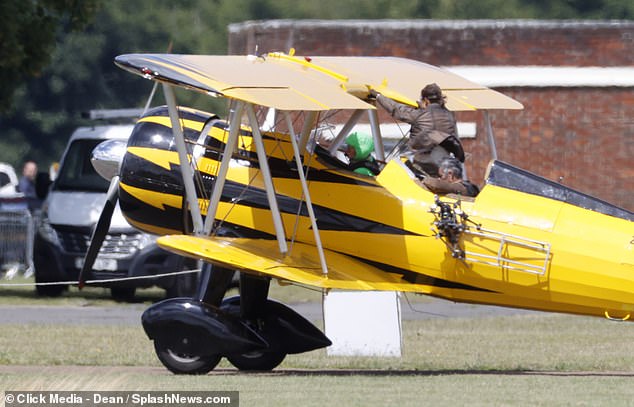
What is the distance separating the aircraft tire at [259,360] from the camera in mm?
12188

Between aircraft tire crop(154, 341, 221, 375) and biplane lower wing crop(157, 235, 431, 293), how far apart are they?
0.97 metres

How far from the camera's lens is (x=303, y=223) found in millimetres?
11594

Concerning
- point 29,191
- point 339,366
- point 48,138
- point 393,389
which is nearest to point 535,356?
point 339,366

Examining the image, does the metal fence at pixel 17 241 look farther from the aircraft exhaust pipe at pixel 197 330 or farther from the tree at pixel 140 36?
the aircraft exhaust pipe at pixel 197 330

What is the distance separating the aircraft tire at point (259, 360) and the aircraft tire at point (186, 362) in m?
0.73

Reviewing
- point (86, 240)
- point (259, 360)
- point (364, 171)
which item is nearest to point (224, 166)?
point (364, 171)

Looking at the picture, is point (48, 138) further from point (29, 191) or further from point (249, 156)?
point (249, 156)

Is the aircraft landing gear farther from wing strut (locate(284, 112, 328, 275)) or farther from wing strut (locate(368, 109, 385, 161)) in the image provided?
wing strut (locate(368, 109, 385, 161))

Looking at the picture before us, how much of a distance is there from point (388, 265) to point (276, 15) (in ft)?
104

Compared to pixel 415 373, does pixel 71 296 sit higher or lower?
lower

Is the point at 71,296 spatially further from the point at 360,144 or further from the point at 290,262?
the point at 290,262

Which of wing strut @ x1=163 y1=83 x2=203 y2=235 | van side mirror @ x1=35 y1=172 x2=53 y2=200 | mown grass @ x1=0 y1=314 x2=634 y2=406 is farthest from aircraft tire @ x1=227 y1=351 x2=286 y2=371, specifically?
van side mirror @ x1=35 y1=172 x2=53 y2=200

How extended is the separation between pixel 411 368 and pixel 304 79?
Result: 2.92 m

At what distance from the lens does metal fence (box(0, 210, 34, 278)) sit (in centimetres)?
2498
